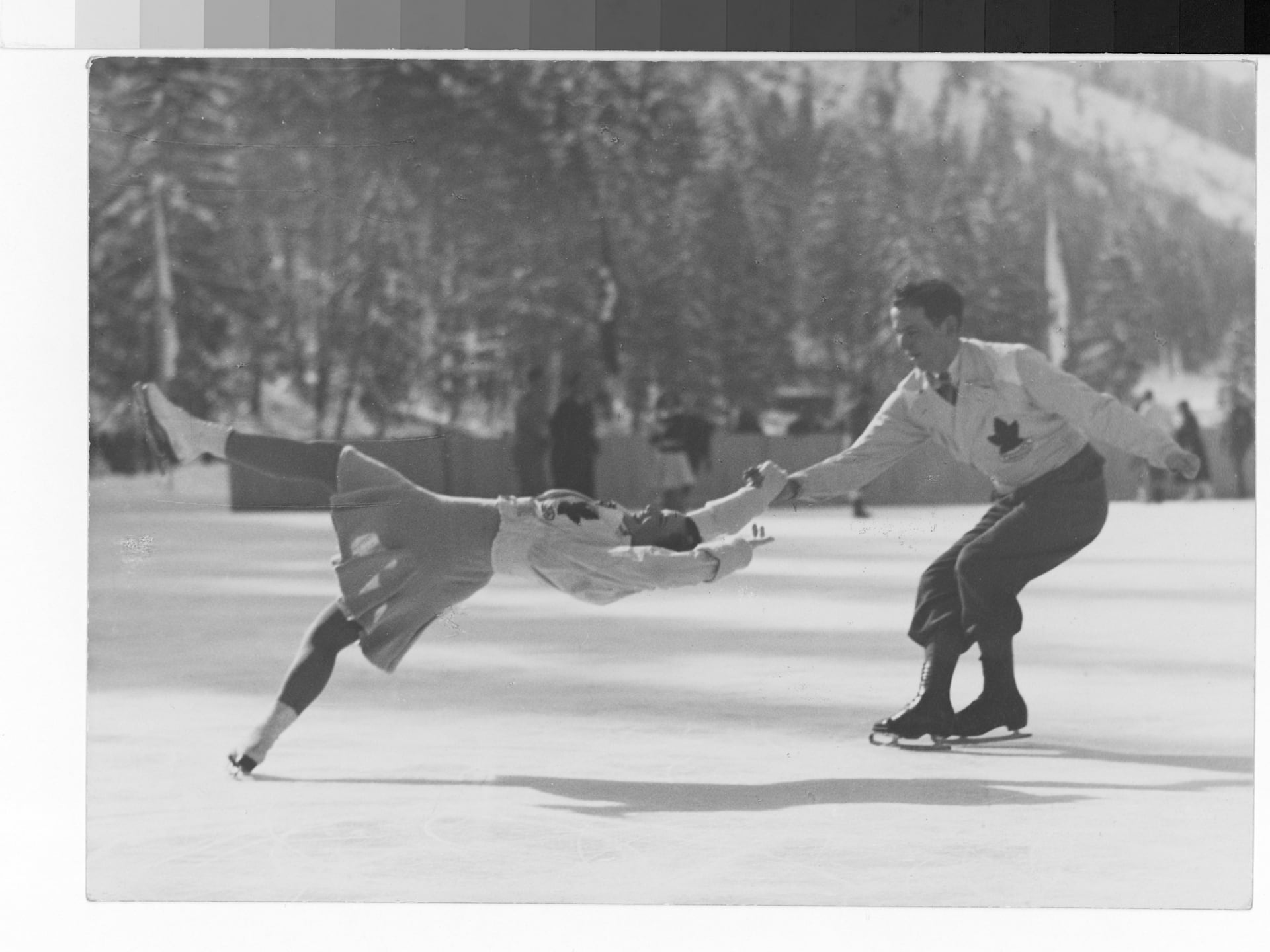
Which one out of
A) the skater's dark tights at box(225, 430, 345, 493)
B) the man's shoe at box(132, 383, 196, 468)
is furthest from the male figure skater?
the man's shoe at box(132, 383, 196, 468)

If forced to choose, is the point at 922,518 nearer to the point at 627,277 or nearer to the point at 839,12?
the point at 627,277

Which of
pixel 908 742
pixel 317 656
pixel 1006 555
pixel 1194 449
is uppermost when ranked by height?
pixel 1194 449

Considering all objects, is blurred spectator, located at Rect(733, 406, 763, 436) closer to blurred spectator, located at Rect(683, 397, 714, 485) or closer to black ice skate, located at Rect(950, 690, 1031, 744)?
blurred spectator, located at Rect(683, 397, 714, 485)

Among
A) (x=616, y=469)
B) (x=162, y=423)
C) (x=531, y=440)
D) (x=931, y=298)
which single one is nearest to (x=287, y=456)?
(x=162, y=423)

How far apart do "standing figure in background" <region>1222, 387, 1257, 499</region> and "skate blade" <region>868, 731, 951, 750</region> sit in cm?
130

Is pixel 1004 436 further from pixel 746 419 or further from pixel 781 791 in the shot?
pixel 781 791

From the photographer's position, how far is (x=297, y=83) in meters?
6.45

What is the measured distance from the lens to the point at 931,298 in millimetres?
6461

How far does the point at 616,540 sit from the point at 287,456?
3.69ft

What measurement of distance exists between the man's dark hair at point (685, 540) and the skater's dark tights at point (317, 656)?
107 centimetres

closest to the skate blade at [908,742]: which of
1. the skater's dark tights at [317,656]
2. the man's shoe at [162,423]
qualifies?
the skater's dark tights at [317,656]

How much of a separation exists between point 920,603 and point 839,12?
197 centimetres

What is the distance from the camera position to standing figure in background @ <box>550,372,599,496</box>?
6.48 meters

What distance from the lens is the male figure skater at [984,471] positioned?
6.47 metres
